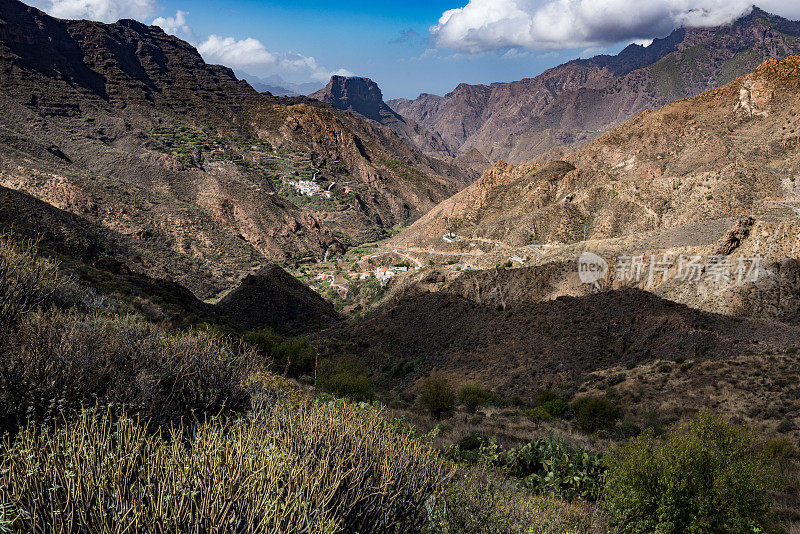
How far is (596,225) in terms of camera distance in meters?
73.2

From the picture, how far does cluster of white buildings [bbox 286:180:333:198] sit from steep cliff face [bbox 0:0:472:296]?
2.41 ft

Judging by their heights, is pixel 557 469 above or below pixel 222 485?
below

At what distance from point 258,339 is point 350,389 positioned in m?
13.5

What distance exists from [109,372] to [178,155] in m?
114

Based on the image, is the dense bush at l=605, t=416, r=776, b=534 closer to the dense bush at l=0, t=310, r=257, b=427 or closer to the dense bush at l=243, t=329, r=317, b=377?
the dense bush at l=0, t=310, r=257, b=427

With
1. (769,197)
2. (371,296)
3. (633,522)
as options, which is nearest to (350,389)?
(633,522)

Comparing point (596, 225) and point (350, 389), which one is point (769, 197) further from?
point (350, 389)

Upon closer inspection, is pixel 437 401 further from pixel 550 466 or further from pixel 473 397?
pixel 550 466

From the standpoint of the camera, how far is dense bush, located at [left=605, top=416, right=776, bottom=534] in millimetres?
7000

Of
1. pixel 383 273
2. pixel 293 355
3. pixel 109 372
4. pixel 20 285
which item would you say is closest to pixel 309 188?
pixel 383 273

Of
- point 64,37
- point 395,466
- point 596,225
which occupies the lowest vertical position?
point 395,466

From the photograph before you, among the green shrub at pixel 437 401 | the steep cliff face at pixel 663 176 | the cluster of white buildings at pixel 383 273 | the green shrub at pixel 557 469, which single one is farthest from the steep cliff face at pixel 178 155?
the green shrub at pixel 557 469

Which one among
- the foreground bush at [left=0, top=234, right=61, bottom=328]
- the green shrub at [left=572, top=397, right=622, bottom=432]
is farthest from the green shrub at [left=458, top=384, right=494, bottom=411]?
the foreground bush at [left=0, top=234, right=61, bottom=328]

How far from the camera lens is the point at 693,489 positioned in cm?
731
